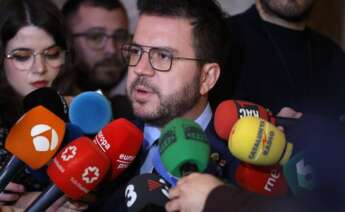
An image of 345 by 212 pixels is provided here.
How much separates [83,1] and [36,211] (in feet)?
3.93

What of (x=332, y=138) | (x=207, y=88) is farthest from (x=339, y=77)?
(x=332, y=138)

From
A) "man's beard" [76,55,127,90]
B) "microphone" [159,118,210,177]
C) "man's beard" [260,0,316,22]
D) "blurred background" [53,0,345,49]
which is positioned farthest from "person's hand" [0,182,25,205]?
"blurred background" [53,0,345,49]

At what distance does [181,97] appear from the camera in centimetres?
154

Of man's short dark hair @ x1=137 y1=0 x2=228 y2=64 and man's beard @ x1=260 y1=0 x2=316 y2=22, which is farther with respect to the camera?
man's beard @ x1=260 y1=0 x2=316 y2=22

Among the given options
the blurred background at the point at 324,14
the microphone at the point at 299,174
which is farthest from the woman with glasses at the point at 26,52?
the microphone at the point at 299,174

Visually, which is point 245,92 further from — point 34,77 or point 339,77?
point 34,77

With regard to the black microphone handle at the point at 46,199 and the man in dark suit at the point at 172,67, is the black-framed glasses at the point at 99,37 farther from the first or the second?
the black microphone handle at the point at 46,199

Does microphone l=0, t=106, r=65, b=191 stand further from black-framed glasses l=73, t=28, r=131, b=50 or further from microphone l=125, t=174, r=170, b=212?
black-framed glasses l=73, t=28, r=131, b=50

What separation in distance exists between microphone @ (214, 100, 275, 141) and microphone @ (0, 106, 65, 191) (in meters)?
0.35

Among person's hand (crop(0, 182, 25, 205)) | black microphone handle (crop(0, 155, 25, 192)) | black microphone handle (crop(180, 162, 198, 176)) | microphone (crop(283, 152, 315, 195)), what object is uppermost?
black microphone handle (crop(180, 162, 198, 176))

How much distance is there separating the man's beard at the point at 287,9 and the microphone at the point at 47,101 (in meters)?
0.78

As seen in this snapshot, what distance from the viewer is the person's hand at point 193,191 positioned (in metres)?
1.15

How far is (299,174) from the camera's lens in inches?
49.3

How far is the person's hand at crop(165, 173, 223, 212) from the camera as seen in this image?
115 cm
